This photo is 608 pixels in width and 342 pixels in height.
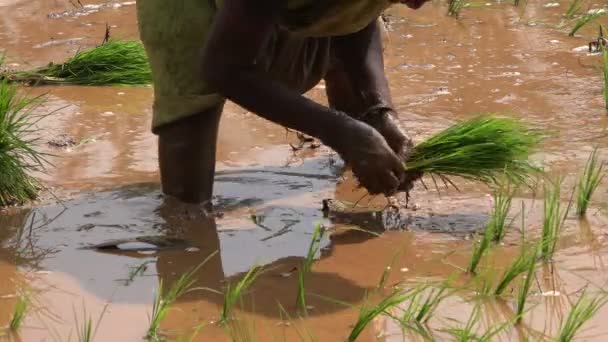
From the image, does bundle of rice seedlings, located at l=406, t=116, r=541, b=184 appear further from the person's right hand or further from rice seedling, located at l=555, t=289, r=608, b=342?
rice seedling, located at l=555, t=289, r=608, b=342

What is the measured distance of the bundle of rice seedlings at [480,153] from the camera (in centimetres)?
351

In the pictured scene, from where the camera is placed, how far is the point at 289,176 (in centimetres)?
406

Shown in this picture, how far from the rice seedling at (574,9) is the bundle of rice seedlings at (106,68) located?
7.14 feet

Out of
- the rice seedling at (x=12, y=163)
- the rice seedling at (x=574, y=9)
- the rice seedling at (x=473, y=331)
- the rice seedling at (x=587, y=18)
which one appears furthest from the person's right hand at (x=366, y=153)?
the rice seedling at (x=574, y=9)

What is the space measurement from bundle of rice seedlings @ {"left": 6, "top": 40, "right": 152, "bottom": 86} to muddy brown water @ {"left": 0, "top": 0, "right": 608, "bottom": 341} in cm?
7

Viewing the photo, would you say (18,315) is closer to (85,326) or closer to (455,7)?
(85,326)

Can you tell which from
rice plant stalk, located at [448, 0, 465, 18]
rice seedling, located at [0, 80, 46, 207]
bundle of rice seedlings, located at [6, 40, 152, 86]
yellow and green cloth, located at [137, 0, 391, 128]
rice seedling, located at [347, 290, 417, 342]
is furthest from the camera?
rice plant stalk, located at [448, 0, 465, 18]

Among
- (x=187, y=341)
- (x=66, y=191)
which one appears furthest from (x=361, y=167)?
(x=66, y=191)

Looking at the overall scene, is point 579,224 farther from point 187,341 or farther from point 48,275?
point 48,275

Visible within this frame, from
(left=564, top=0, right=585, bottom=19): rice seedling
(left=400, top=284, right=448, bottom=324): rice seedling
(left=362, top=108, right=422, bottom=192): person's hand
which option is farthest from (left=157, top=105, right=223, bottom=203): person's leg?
(left=564, top=0, right=585, bottom=19): rice seedling

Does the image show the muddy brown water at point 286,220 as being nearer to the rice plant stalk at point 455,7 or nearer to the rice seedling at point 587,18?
the rice seedling at point 587,18

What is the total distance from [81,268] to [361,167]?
809mm

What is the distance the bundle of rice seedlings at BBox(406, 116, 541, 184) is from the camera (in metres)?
3.51

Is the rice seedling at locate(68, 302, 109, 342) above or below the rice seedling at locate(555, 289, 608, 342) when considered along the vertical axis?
below
